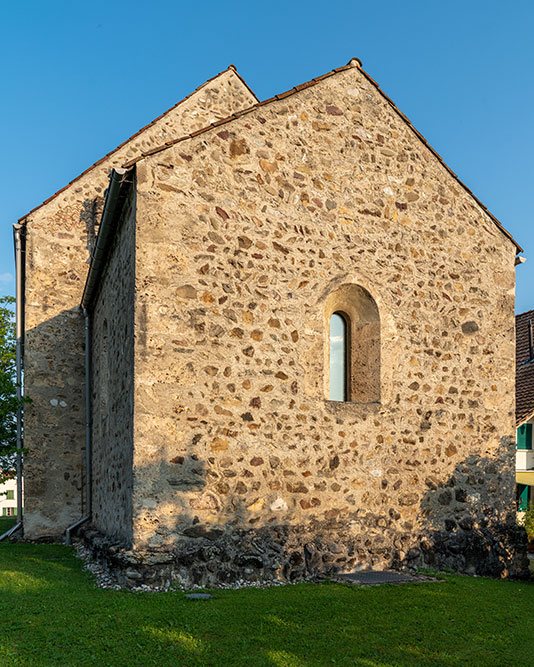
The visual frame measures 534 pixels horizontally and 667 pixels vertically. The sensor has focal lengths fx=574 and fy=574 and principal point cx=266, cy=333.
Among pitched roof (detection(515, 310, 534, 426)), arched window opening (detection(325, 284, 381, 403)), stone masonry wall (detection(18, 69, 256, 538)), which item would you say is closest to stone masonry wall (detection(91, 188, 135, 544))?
stone masonry wall (detection(18, 69, 256, 538))

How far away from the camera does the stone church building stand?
6.90 m

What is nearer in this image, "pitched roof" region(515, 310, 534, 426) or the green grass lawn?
the green grass lawn

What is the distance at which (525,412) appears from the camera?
1645 cm

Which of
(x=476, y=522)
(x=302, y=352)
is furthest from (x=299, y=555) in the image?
(x=476, y=522)

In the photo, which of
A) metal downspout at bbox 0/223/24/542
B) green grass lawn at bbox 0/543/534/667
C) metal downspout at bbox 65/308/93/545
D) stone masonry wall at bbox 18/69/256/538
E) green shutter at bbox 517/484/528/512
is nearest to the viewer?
green grass lawn at bbox 0/543/534/667

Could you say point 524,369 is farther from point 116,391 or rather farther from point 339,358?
point 116,391

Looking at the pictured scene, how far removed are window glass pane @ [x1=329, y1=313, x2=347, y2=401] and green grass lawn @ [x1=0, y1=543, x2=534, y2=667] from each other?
9.01 ft

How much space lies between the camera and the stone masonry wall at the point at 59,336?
37.7ft

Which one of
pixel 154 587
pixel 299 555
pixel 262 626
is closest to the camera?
pixel 262 626

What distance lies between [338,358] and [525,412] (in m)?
10.3

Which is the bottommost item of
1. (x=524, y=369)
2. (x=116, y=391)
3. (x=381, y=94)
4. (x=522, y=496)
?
(x=522, y=496)

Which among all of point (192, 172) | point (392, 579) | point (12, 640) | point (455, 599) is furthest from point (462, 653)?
point (192, 172)

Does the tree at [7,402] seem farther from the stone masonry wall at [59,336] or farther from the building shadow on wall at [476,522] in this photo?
the building shadow on wall at [476,522]

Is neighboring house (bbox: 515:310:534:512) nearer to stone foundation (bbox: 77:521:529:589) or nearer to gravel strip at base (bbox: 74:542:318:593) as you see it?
stone foundation (bbox: 77:521:529:589)
